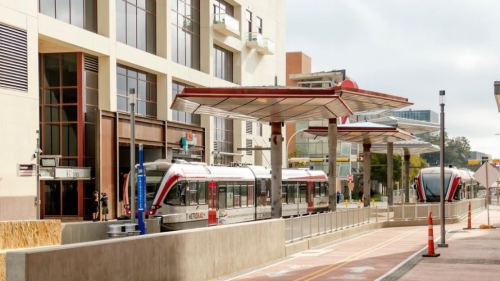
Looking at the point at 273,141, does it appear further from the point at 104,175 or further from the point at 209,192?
the point at 104,175

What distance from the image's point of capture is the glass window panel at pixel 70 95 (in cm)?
4284

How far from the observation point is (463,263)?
19.5 meters

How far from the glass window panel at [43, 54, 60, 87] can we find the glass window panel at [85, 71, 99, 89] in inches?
62.1

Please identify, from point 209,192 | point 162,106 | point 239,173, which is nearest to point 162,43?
point 162,106

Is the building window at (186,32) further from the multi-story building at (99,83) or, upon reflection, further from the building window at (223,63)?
the building window at (223,63)

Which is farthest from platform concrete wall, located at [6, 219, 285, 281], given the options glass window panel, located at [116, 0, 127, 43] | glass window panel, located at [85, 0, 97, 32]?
glass window panel, located at [116, 0, 127, 43]

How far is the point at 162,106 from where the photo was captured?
166 feet

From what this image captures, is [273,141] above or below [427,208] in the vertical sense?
above

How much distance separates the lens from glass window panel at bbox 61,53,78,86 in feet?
141

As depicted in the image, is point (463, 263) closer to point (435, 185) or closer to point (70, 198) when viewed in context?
point (70, 198)

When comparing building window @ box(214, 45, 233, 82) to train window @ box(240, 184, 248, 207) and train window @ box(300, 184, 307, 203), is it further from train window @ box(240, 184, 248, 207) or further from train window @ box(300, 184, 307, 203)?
train window @ box(240, 184, 248, 207)

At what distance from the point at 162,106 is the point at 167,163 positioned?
19.4 m

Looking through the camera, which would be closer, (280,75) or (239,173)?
(239,173)

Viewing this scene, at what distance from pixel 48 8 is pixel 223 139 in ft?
81.9
